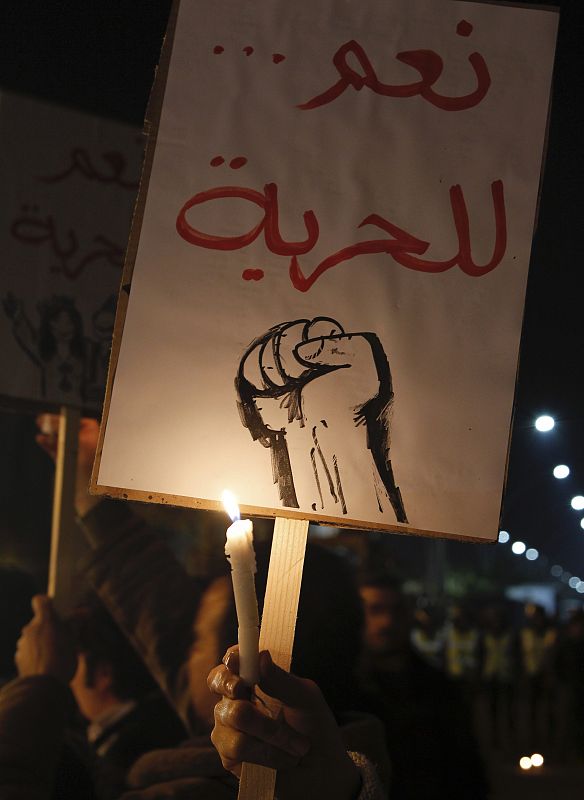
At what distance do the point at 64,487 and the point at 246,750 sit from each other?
49.1 inches

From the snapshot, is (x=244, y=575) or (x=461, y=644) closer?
(x=244, y=575)

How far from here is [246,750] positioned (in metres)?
0.61

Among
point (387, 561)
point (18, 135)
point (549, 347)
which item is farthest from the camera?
point (387, 561)

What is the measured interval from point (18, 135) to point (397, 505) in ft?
4.38

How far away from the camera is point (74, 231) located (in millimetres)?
1652

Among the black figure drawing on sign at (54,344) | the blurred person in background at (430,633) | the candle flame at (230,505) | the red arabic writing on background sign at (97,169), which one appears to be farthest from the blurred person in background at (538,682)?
the candle flame at (230,505)

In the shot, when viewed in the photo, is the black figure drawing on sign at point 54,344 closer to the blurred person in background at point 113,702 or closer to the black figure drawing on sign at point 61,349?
the black figure drawing on sign at point 61,349

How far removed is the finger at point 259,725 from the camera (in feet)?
1.99

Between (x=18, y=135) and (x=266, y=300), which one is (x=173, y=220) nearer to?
(x=266, y=300)

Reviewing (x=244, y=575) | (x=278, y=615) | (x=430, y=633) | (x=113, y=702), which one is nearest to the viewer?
(x=244, y=575)

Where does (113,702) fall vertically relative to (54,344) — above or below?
below

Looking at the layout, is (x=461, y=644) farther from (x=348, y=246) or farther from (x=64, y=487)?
(x=348, y=246)

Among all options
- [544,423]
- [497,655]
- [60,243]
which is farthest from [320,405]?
[497,655]

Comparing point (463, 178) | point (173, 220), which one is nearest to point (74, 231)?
point (173, 220)
